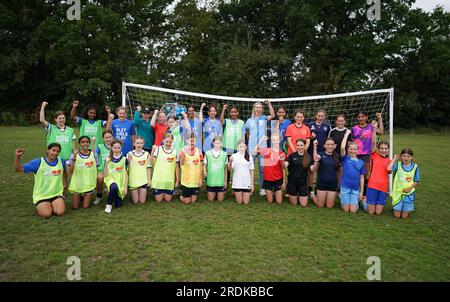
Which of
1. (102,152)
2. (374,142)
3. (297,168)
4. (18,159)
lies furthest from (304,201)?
(18,159)

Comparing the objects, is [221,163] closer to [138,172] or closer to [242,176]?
[242,176]

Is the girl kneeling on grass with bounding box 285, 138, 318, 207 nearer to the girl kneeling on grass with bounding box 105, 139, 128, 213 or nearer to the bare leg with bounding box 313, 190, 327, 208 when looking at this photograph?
the bare leg with bounding box 313, 190, 327, 208

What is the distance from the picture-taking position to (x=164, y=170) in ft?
19.9

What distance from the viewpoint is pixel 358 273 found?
11.5 ft

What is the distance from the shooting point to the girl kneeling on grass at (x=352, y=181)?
5828 mm

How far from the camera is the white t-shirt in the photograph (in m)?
6.15

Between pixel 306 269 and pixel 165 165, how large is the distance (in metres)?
3.44

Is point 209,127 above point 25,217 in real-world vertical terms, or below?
above

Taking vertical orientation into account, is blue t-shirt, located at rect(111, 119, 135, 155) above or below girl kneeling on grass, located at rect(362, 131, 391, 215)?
above

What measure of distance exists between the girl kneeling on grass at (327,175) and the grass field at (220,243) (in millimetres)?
276

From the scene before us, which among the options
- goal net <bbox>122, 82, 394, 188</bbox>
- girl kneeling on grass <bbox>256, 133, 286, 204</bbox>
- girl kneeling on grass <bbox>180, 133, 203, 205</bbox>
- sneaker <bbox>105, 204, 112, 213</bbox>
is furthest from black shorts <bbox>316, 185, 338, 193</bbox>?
sneaker <bbox>105, 204, 112, 213</bbox>

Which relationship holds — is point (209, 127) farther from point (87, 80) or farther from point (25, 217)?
point (87, 80)

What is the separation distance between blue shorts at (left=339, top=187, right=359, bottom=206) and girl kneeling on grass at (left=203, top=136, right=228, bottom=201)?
7.60 feet

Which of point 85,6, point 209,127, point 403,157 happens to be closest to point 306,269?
point 403,157
